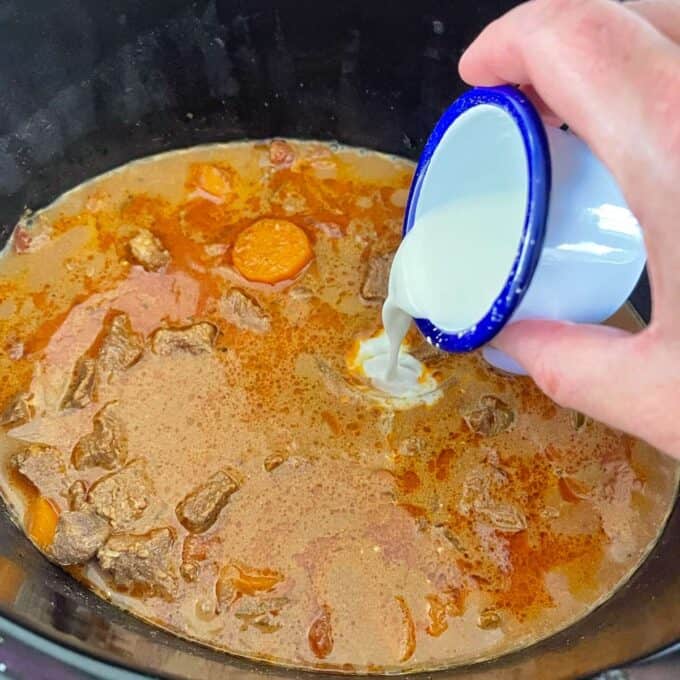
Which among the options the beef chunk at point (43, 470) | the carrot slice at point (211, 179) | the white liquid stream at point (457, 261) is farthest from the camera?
the carrot slice at point (211, 179)

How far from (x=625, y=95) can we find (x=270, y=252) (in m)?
1.31

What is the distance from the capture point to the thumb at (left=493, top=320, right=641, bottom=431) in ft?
3.85

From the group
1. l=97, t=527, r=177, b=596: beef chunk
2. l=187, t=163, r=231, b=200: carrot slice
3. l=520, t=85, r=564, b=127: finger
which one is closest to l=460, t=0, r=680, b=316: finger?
l=520, t=85, r=564, b=127: finger

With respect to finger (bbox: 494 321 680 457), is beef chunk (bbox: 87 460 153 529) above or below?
below

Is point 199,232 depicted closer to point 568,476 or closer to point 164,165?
point 164,165

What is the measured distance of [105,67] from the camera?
91.2 inches

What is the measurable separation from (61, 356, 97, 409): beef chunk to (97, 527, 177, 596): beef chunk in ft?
1.22

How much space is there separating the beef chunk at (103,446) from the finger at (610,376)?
1094 mm

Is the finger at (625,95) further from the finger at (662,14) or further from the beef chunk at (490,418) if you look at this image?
the beef chunk at (490,418)

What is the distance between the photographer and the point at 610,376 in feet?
3.89

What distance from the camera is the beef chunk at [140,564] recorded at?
1849 mm

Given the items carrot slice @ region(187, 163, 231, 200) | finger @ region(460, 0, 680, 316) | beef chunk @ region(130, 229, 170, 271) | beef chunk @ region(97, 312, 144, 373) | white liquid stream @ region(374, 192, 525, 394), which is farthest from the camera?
carrot slice @ region(187, 163, 231, 200)

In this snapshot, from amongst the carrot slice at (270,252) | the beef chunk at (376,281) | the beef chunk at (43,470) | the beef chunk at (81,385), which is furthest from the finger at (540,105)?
the beef chunk at (43,470)

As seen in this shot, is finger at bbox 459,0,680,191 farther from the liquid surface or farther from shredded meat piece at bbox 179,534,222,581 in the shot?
shredded meat piece at bbox 179,534,222,581
